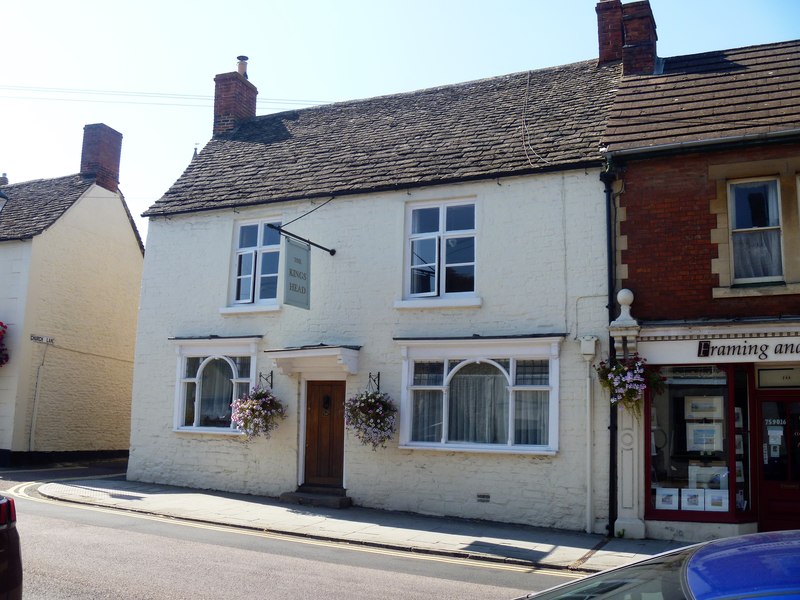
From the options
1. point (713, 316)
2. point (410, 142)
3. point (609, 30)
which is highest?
point (609, 30)

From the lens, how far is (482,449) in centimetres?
1251

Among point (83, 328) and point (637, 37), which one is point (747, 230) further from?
point (83, 328)

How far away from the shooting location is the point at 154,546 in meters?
9.22

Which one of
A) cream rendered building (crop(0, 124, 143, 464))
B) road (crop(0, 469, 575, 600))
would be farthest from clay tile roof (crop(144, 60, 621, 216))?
road (crop(0, 469, 575, 600))

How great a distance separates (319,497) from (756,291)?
823 centimetres

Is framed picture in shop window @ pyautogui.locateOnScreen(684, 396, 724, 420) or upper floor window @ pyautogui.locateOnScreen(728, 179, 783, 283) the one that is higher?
upper floor window @ pyautogui.locateOnScreen(728, 179, 783, 283)

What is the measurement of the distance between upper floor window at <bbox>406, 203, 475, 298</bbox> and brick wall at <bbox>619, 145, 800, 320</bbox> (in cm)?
288

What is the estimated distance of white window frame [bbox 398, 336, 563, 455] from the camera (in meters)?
12.2

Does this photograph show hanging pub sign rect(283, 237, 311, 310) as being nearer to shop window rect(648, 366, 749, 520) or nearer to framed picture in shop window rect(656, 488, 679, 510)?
shop window rect(648, 366, 749, 520)

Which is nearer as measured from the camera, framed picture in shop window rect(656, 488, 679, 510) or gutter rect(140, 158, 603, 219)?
framed picture in shop window rect(656, 488, 679, 510)

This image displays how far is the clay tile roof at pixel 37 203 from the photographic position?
780 inches

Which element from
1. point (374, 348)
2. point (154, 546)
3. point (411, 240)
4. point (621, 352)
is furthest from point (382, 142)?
point (154, 546)

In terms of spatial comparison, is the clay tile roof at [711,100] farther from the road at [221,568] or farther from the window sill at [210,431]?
the window sill at [210,431]

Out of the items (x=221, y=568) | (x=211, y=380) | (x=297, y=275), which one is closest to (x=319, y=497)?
(x=211, y=380)
